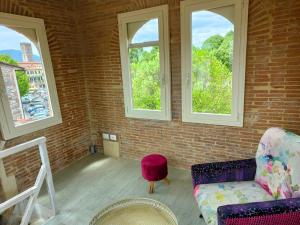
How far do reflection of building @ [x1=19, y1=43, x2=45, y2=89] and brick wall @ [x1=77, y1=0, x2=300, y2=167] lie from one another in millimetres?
793

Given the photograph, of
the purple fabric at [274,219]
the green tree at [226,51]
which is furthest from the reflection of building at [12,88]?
the purple fabric at [274,219]

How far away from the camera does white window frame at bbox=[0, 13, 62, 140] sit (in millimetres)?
2418

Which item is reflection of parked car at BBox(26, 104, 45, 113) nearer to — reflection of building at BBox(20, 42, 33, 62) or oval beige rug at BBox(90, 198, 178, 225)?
reflection of building at BBox(20, 42, 33, 62)

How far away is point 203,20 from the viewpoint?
8.10ft

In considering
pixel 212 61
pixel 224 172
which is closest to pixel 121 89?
pixel 212 61

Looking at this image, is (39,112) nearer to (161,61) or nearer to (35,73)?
(35,73)

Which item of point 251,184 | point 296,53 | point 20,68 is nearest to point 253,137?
point 251,184

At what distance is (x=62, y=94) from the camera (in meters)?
3.16

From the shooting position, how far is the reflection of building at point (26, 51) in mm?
2652

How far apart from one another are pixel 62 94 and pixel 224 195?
→ 8.70 ft

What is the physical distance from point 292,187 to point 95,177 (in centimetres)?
237

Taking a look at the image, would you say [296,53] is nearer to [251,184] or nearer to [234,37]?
[234,37]

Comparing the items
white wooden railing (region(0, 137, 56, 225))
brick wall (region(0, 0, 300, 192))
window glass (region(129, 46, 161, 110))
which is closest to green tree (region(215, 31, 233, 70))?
brick wall (region(0, 0, 300, 192))

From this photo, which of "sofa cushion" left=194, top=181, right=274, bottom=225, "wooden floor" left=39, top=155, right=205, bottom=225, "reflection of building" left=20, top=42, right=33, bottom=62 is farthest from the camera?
"reflection of building" left=20, top=42, right=33, bottom=62
